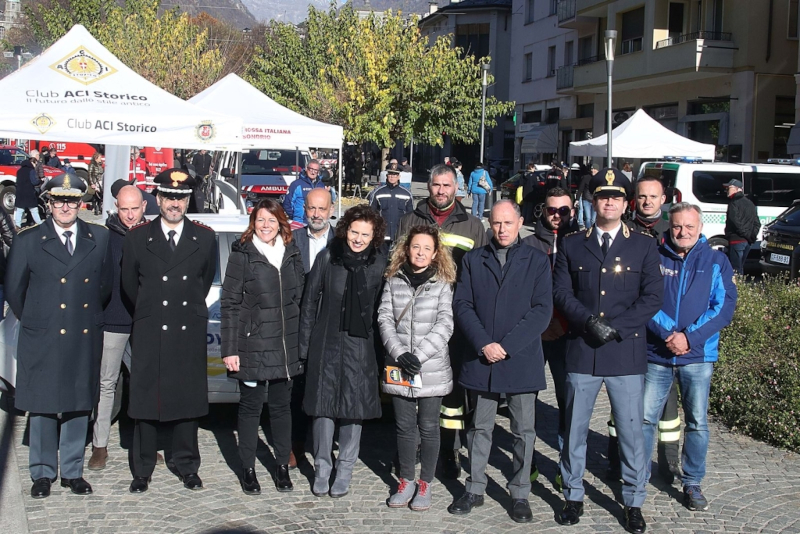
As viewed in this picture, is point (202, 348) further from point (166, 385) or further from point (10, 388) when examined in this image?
point (10, 388)

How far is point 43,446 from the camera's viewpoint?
534 centimetres

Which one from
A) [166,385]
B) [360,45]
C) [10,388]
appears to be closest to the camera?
[166,385]

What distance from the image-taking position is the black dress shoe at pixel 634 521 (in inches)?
191

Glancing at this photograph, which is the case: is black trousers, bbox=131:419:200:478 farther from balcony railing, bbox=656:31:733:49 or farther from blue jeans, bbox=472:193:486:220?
balcony railing, bbox=656:31:733:49

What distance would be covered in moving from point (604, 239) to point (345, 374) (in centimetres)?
178

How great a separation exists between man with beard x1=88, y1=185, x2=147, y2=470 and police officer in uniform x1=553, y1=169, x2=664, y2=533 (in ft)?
9.46

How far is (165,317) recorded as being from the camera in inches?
210

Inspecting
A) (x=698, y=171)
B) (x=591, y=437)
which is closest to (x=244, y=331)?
(x=591, y=437)

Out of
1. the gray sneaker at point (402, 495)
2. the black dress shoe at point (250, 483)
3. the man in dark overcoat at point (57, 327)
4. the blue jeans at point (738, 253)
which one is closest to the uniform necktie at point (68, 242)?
the man in dark overcoat at point (57, 327)

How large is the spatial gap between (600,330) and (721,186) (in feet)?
41.1

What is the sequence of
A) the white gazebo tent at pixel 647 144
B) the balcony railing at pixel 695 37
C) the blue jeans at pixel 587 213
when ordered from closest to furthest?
the blue jeans at pixel 587 213 < the white gazebo tent at pixel 647 144 < the balcony railing at pixel 695 37

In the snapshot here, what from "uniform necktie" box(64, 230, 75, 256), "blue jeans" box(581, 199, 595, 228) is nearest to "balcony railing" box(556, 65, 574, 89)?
"blue jeans" box(581, 199, 595, 228)

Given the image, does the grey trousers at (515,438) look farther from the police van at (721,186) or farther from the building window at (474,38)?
the building window at (474,38)

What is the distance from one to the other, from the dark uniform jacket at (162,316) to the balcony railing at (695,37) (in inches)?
896
